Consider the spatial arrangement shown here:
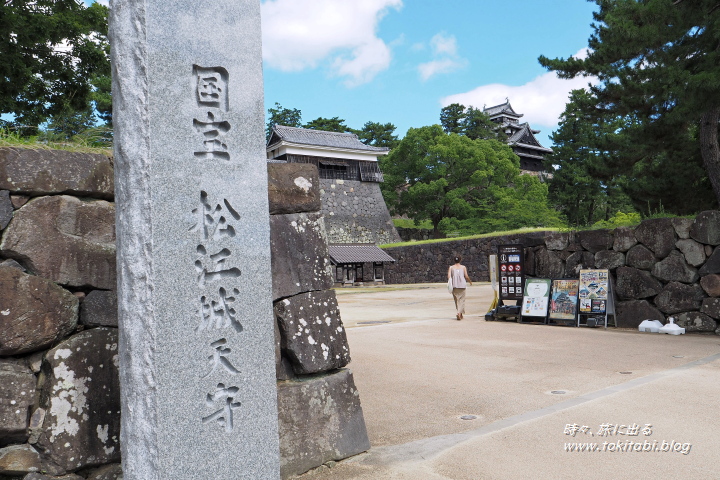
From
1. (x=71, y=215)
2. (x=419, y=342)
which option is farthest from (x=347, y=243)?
(x=71, y=215)

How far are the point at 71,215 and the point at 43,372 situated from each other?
75 cm

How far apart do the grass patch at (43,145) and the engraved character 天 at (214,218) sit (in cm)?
84

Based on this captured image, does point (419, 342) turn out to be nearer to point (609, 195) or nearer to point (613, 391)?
point (613, 391)

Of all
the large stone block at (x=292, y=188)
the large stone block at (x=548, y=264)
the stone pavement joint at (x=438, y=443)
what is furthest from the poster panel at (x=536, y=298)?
the large stone block at (x=292, y=188)

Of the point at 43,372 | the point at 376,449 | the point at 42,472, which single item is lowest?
the point at 376,449

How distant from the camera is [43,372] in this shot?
2492 mm

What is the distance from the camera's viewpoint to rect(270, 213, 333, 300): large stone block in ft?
10.5

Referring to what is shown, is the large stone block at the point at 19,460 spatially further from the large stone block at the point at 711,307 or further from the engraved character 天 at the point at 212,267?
the large stone block at the point at 711,307

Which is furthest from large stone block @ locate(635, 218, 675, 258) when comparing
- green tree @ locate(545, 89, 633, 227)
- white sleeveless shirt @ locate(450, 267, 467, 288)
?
green tree @ locate(545, 89, 633, 227)

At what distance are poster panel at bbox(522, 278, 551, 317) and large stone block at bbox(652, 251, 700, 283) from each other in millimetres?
1865

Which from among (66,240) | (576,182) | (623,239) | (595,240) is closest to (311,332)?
(66,240)

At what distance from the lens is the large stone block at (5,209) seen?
2.43m

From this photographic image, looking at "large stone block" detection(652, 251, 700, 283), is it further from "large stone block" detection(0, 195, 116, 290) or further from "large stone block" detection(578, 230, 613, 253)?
"large stone block" detection(0, 195, 116, 290)

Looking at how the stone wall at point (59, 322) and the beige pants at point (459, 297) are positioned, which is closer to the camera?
the stone wall at point (59, 322)
